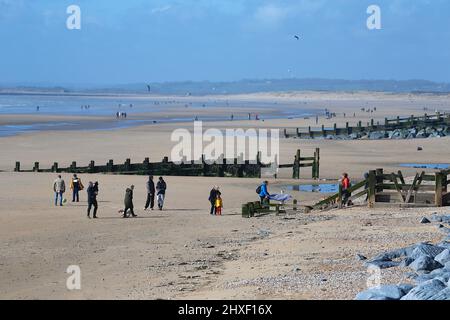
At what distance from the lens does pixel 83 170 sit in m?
32.3

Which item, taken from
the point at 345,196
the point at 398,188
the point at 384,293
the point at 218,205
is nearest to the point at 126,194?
the point at 218,205

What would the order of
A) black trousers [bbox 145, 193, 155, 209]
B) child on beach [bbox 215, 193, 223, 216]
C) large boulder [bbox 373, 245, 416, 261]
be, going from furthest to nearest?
black trousers [bbox 145, 193, 155, 209] < child on beach [bbox 215, 193, 223, 216] < large boulder [bbox 373, 245, 416, 261]

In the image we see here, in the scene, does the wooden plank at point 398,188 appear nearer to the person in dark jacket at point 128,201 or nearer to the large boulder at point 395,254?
the person in dark jacket at point 128,201

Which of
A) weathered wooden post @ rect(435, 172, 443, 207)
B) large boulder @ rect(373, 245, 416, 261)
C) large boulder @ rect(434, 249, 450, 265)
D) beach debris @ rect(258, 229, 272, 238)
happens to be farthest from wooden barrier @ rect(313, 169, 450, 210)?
large boulder @ rect(434, 249, 450, 265)

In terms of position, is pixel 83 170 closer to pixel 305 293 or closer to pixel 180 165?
pixel 180 165

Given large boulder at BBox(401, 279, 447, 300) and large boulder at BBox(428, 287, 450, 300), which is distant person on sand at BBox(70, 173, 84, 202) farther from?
large boulder at BBox(428, 287, 450, 300)

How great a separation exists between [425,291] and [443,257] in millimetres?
2614

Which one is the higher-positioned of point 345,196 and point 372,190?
point 372,190

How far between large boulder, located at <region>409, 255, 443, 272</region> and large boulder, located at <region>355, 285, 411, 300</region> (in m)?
1.52

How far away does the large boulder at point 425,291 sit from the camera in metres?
9.35

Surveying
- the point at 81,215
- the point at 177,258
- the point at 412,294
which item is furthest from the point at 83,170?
the point at 412,294

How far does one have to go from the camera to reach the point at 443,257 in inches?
469

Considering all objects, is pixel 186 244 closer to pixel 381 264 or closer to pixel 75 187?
pixel 381 264

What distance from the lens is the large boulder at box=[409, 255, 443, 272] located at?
11.5m
